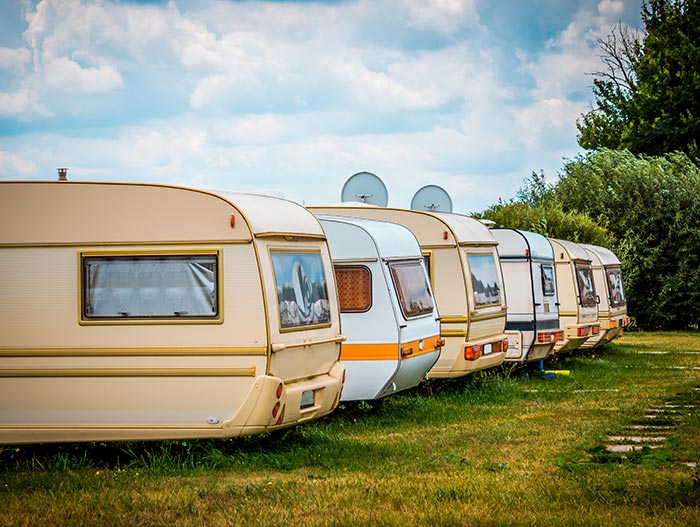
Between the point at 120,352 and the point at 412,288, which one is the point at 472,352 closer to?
the point at 412,288

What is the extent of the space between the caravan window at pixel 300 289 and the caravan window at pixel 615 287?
15.6m

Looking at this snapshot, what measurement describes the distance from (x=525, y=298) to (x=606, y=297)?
7005 millimetres

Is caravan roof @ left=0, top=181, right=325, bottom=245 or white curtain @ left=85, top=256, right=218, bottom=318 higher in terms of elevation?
caravan roof @ left=0, top=181, right=325, bottom=245

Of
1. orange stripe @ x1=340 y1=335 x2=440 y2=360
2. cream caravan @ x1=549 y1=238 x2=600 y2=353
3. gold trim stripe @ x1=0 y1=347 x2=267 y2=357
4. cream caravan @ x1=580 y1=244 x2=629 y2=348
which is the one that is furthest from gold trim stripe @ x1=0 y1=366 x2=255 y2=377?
cream caravan @ x1=580 y1=244 x2=629 y2=348

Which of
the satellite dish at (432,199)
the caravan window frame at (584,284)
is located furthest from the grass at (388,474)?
the caravan window frame at (584,284)

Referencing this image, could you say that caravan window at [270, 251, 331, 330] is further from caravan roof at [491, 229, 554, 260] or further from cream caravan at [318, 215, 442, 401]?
caravan roof at [491, 229, 554, 260]

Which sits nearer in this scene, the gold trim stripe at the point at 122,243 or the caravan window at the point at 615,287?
the gold trim stripe at the point at 122,243

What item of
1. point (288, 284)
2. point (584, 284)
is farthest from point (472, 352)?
point (584, 284)

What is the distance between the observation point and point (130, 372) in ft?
32.6

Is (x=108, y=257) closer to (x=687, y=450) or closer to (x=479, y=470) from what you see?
(x=479, y=470)

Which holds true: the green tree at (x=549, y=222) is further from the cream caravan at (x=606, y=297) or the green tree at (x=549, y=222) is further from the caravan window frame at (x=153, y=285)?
the caravan window frame at (x=153, y=285)

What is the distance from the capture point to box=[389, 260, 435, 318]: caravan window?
13352 millimetres

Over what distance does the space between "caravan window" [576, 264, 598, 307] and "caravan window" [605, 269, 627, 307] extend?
7.68ft

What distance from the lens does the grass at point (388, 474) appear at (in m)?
7.95
